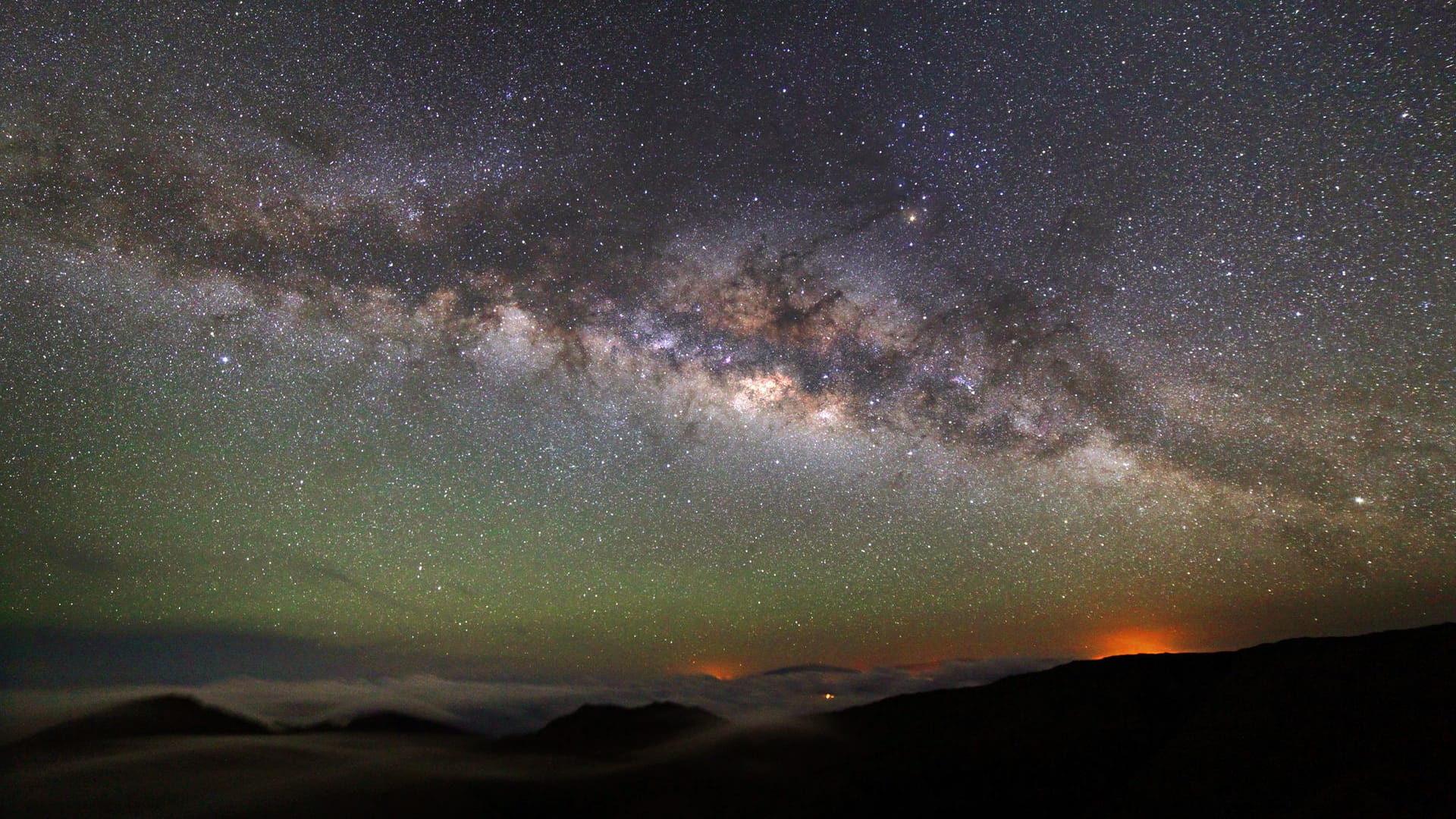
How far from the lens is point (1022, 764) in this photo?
2772 centimetres

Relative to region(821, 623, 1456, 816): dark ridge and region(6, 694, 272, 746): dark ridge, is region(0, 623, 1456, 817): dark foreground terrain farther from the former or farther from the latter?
region(6, 694, 272, 746): dark ridge

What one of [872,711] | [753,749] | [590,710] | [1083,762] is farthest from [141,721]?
[1083,762]

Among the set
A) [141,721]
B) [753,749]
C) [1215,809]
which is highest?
[1215,809]

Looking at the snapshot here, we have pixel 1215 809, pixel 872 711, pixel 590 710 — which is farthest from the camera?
pixel 590 710

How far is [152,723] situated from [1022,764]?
626 feet

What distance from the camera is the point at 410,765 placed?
79.1 m

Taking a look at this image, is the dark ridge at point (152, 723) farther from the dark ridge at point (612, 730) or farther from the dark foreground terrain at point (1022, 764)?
the dark ridge at point (612, 730)

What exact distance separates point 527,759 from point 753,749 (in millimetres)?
50098

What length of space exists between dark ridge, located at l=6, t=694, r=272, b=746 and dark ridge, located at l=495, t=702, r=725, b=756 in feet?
243

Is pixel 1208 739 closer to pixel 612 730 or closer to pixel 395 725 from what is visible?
pixel 612 730

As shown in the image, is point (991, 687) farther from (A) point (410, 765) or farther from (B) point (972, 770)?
(A) point (410, 765)

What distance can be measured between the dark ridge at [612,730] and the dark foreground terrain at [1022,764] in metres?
21.9

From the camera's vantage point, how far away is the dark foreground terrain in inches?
644

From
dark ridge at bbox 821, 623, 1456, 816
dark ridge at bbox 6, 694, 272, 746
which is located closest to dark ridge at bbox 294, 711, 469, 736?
dark ridge at bbox 6, 694, 272, 746
